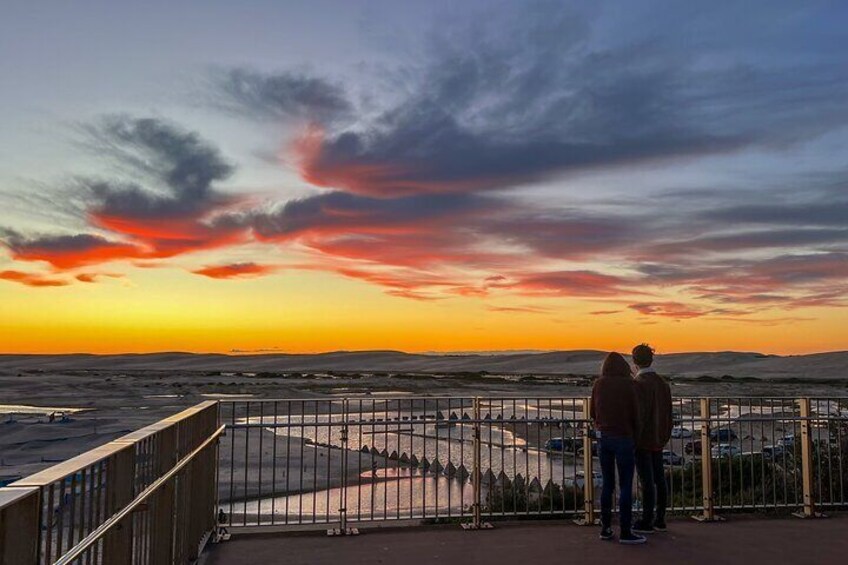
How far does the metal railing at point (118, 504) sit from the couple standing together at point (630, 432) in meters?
4.09

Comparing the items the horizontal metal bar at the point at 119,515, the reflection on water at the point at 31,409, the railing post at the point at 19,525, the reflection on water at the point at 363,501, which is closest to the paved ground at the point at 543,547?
the horizontal metal bar at the point at 119,515

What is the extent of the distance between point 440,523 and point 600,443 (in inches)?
97.1

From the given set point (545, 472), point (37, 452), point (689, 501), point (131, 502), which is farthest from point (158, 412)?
point (131, 502)

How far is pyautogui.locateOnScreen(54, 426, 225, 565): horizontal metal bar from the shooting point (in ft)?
10.4

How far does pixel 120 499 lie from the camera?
13.7 ft

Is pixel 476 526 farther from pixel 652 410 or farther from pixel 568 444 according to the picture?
pixel 568 444

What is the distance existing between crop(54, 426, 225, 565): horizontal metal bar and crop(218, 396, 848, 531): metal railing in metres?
1.15

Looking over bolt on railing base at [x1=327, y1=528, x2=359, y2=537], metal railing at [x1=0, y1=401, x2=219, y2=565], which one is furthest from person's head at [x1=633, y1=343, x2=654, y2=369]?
metal railing at [x1=0, y1=401, x2=219, y2=565]

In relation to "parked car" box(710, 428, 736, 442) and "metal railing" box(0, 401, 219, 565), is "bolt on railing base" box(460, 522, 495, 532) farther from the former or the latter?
"parked car" box(710, 428, 736, 442)

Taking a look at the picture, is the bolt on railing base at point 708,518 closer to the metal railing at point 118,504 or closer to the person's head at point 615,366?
the person's head at point 615,366

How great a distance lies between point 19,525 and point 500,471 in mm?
17401

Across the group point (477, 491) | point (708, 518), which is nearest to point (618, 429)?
point (477, 491)

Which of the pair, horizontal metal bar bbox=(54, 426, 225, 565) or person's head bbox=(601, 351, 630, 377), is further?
person's head bbox=(601, 351, 630, 377)

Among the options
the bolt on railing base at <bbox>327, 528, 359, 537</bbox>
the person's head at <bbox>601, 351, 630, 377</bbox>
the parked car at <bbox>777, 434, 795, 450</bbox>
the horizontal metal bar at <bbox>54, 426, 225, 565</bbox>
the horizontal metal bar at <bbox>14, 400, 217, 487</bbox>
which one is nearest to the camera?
the horizontal metal bar at <bbox>14, 400, 217, 487</bbox>
